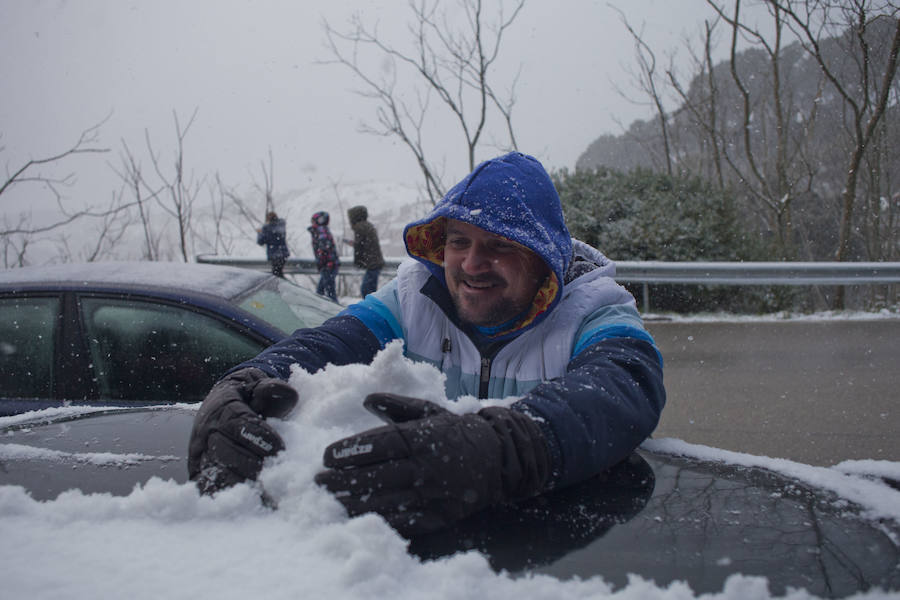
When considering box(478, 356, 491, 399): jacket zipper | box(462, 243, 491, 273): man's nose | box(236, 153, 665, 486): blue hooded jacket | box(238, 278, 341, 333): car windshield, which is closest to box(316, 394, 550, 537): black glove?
box(236, 153, 665, 486): blue hooded jacket

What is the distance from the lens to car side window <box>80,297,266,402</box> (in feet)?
9.35

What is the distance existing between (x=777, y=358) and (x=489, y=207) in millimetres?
4893

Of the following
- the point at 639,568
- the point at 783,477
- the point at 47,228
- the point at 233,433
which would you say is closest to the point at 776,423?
the point at 783,477

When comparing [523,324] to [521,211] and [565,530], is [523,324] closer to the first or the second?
[521,211]

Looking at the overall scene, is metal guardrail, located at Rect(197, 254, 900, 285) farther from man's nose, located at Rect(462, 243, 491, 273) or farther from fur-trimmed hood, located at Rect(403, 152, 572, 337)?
man's nose, located at Rect(462, 243, 491, 273)

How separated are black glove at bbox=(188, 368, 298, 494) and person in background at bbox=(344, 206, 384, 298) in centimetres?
759

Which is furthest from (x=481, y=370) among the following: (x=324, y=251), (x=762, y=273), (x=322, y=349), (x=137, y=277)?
(x=324, y=251)

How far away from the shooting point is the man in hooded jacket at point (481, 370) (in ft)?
3.55

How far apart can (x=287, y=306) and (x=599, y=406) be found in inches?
94.0

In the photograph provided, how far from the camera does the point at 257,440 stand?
3.91 feet

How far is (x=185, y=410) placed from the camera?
1.85 metres

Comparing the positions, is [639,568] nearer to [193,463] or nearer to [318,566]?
[318,566]

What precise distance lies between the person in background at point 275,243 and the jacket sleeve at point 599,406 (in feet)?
27.3

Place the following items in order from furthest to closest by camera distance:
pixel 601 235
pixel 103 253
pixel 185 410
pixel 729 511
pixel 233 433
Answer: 1. pixel 103 253
2. pixel 601 235
3. pixel 185 410
4. pixel 233 433
5. pixel 729 511
